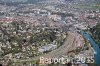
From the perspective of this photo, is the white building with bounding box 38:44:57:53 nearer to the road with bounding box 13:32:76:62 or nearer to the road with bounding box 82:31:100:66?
the road with bounding box 13:32:76:62

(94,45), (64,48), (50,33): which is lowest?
(94,45)

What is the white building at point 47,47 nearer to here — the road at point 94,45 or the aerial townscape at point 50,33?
the aerial townscape at point 50,33

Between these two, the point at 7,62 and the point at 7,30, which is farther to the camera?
the point at 7,30

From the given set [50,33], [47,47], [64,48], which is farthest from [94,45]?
[50,33]

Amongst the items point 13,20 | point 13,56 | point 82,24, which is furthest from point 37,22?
point 13,56

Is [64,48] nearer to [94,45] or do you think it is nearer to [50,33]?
[94,45]

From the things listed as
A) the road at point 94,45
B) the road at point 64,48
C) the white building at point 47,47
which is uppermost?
the white building at point 47,47

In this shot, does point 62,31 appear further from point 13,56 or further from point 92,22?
point 13,56

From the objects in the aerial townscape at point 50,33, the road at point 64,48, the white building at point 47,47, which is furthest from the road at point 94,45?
the white building at point 47,47
